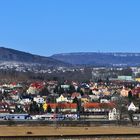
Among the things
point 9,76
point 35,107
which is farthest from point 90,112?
point 9,76

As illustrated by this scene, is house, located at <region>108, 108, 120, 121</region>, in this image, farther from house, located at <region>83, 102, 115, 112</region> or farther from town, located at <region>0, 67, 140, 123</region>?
house, located at <region>83, 102, 115, 112</region>

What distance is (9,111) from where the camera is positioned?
92562 mm

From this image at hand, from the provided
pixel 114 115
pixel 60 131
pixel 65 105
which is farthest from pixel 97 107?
pixel 60 131

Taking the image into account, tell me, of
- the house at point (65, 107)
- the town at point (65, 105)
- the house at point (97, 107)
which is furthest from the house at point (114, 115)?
the house at point (65, 107)

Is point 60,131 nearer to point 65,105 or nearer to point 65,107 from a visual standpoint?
point 65,107

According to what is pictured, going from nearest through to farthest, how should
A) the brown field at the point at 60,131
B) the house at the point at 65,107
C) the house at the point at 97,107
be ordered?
the brown field at the point at 60,131 → the house at the point at 97,107 → the house at the point at 65,107

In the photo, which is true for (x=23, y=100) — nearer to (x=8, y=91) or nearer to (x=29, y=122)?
(x=8, y=91)

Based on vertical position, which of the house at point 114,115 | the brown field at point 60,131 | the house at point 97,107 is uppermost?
the house at point 97,107

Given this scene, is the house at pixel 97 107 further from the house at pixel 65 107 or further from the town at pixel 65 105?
the house at pixel 65 107

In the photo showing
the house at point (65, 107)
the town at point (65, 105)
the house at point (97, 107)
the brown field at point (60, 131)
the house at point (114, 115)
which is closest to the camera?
the brown field at point (60, 131)

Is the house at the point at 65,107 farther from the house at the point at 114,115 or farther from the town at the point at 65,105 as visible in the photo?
the house at the point at 114,115

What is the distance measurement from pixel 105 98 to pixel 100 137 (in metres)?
78.7

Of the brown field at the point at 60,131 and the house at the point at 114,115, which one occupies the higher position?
the house at the point at 114,115

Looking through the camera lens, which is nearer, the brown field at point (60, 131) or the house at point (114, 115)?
the brown field at point (60, 131)
